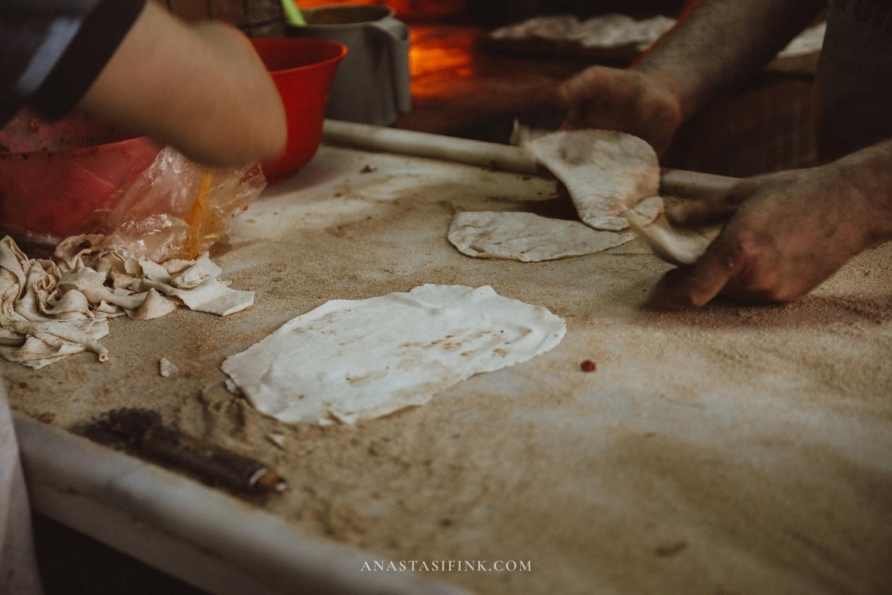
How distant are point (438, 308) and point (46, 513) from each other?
0.63 metres

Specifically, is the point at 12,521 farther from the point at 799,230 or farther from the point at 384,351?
the point at 799,230

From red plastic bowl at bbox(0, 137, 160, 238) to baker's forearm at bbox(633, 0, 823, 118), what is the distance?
3.91 feet

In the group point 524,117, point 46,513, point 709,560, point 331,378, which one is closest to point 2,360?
point 46,513

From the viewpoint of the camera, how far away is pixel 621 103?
170 cm

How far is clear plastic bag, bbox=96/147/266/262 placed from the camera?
1.42 meters

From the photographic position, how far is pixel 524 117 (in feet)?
5.81

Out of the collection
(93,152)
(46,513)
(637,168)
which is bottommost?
(46,513)

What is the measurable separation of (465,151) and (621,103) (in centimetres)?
44

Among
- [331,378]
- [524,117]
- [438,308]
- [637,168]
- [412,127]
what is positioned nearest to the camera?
[331,378]

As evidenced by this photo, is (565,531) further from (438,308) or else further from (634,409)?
(438,308)

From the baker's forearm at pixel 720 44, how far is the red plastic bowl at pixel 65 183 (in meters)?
1.19

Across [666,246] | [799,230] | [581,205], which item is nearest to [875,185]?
[799,230]

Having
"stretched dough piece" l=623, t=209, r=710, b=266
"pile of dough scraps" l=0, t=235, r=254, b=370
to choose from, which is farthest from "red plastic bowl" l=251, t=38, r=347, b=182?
"stretched dough piece" l=623, t=209, r=710, b=266

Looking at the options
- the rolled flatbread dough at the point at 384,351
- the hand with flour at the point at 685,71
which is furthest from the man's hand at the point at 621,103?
the rolled flatbread dough at the point at 384,351
